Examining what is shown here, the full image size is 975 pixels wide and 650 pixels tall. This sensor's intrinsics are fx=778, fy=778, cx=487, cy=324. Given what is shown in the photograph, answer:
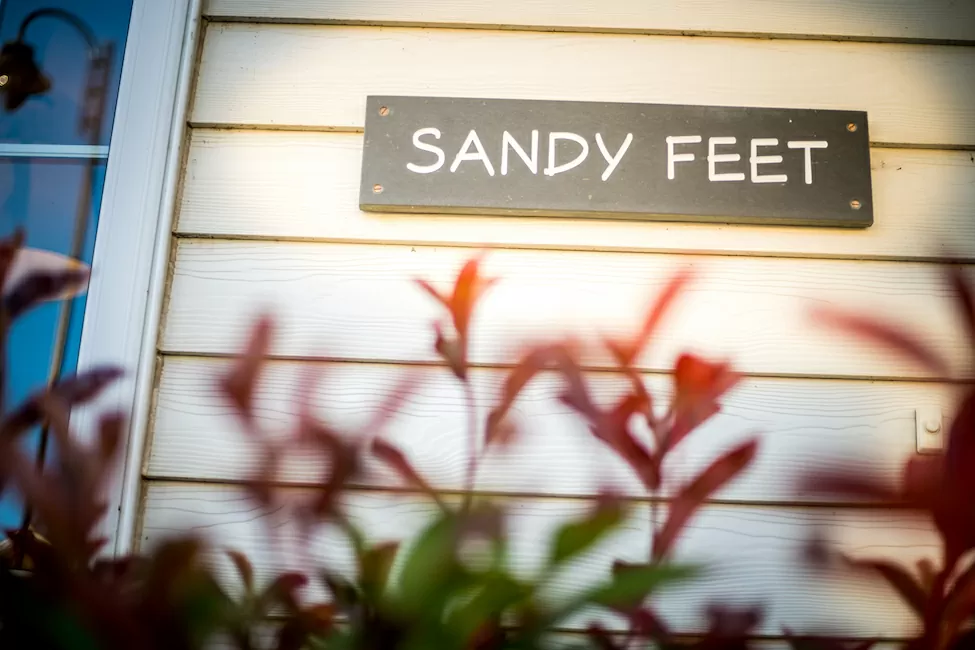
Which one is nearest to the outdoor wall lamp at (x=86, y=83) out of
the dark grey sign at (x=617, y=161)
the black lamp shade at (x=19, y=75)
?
the black lamp shade at (x=19, y=75)

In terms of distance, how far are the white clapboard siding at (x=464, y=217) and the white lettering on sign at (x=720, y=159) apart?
0.24 ft

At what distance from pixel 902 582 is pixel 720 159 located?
918mm

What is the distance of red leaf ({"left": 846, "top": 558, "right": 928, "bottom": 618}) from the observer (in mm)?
343

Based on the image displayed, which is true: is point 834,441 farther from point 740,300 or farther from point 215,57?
point 215,57

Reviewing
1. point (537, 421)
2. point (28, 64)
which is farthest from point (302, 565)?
point (28, 64)

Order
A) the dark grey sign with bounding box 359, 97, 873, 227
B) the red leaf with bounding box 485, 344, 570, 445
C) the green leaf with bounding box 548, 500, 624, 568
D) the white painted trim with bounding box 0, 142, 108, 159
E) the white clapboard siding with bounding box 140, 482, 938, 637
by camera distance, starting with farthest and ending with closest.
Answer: the white painted trim with bounding box 0, 142, 108, 159 → the dark grey sign with bounding box 359, 97, 873, 227 → the white clapboard siding with bounding box 140, 482, 938, 637 → the red leaf with bounding box 485, 344, 570, 445 → the green leaf with bounding box 548, 500, 624, 568

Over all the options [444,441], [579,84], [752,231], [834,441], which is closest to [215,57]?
[579,84]

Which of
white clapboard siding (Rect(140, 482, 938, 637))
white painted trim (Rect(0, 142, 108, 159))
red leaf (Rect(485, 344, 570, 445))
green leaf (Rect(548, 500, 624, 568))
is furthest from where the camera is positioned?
white painted trim (Rect(0, 142, 108, 159))

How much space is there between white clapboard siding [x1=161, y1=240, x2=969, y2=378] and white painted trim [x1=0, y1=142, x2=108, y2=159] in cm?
26

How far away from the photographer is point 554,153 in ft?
3.87

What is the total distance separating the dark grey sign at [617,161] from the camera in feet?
3.81

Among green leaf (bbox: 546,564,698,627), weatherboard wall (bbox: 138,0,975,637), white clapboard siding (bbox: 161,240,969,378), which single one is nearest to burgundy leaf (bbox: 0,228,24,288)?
green leaf (bbox: 546,564,698,627)

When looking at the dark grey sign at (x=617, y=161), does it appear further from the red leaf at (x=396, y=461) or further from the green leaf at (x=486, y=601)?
the green leaf at (x=486, y=601)

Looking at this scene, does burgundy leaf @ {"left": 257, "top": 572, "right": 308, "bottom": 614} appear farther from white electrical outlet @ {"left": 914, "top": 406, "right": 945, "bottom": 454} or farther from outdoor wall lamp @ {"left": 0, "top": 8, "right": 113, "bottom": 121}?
outdoor wall lamp @ {"left": 0, "top": 8, "right": 113, "bottom": 121}
